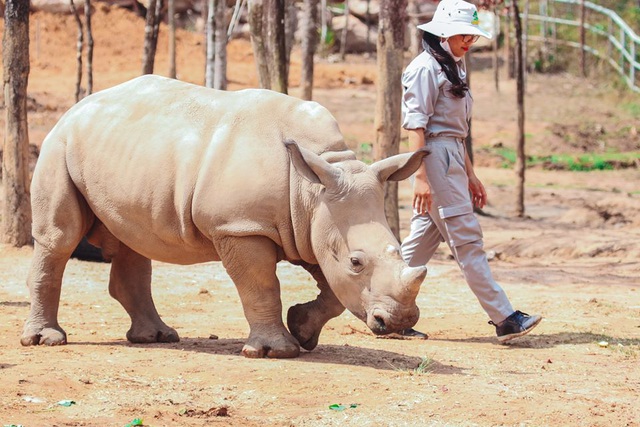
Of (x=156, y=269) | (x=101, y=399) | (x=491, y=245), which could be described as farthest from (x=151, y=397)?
(x=491, y=245)

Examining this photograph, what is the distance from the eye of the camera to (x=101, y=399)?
18.8 feet

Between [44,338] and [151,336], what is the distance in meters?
0.69

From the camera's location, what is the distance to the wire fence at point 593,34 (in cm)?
2811

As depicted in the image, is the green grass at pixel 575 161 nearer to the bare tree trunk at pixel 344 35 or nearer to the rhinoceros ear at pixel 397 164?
the bare tree trunk at pixel 344 35

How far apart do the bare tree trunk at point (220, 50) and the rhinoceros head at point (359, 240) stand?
10.3 m

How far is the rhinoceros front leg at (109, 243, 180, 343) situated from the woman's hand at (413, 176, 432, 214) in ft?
6.01

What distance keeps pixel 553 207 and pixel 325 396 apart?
40.9 feet

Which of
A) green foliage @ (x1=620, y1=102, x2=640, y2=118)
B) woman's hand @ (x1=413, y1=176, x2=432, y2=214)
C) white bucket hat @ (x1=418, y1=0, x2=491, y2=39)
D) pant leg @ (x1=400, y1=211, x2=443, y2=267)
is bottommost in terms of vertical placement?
green foliage @ (x1=620, y1=102, x2=640, y2=118)

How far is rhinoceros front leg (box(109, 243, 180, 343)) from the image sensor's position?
24.9ft

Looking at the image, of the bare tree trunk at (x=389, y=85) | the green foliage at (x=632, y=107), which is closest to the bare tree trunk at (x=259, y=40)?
the bare tree trunk at (x=389, y=85)

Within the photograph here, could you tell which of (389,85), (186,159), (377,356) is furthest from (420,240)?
(389,85)

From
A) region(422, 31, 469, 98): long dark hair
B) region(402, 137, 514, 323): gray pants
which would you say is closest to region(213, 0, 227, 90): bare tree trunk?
region(422, 31, 469, 98): long dark hair

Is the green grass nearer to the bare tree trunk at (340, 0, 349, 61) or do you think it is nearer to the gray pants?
the bare tree trunk at (340, 0, 349, 61)

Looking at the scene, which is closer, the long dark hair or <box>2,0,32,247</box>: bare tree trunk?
the long dark hair
